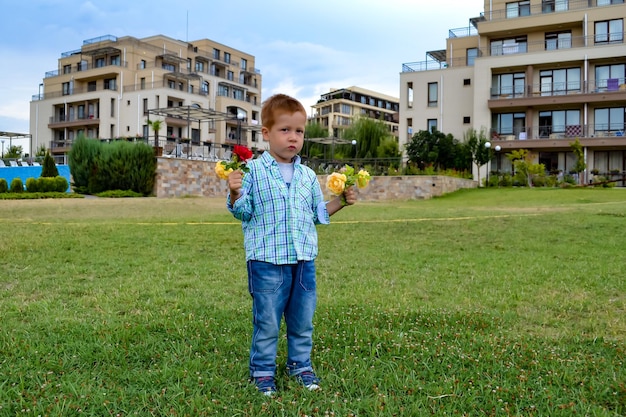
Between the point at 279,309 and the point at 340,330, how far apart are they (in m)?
1.16

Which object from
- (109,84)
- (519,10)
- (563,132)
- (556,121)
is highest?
(519,10)

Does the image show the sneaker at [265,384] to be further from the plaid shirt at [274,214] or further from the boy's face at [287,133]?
the boy's face at [287,133]

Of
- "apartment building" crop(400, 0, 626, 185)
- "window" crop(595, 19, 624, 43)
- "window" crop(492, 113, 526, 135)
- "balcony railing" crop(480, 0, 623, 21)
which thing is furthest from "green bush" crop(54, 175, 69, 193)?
"window" crop(595, 19, 624, 43)

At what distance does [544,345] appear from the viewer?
3721mm

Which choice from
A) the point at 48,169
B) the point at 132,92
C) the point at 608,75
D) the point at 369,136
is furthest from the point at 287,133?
the point at 132,92

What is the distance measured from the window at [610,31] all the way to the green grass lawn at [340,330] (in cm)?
3221

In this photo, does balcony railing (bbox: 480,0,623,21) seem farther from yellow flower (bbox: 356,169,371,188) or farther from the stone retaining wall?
yellow flower (bbox: 356,169,371,188)

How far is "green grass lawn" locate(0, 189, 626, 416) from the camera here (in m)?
2.79

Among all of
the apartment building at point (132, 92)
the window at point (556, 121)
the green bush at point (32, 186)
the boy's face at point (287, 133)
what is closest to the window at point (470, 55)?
the window at point (556, 121)

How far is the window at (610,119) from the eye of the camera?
1351 inches

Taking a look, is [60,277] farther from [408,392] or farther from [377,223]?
[377,223]

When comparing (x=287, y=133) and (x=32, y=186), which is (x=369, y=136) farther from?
(x=287, y=133)

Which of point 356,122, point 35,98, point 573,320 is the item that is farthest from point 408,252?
point 35,98

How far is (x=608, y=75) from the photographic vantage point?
3500cm
